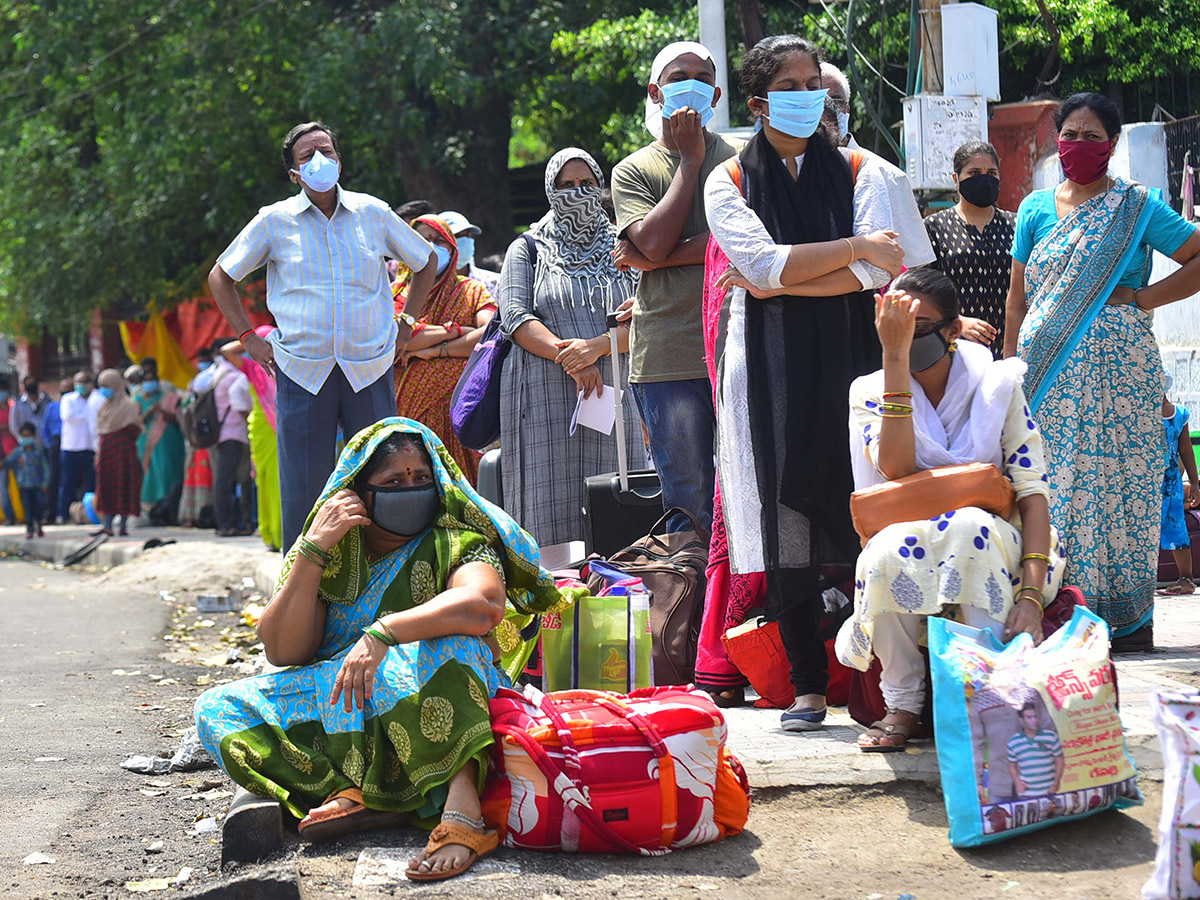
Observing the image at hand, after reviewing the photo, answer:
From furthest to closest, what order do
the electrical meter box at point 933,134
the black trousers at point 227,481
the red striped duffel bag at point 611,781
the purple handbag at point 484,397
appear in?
the black trousers at point 227,481 < the electrical meter box at point 933,134 < the purple handbag at point 484,397 < the red striped duffel bag at point 611,781

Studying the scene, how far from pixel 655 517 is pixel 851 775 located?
1.72 metres

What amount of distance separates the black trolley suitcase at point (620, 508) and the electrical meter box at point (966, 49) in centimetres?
416

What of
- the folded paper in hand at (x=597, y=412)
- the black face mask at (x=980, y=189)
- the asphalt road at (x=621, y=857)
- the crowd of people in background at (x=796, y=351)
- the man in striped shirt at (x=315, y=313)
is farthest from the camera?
the man in striped shirt at (x=315, y=313)

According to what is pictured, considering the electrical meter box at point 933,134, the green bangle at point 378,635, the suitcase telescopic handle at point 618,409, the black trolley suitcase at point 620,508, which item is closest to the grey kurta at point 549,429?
the suitcase telescopic handle at point 618,409

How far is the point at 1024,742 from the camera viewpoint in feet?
10.2

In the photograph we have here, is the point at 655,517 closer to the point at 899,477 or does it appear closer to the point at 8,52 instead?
the point at 899,477

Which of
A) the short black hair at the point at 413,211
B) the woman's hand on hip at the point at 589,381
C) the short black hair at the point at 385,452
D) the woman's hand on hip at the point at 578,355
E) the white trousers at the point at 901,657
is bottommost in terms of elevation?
the white trousers at the point at 901,657

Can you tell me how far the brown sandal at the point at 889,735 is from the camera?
3.74 m

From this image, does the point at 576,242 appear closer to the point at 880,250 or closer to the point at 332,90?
the point at 880,250

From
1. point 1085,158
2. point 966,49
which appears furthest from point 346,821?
point 966,49

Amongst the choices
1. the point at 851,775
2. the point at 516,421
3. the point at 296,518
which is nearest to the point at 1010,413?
the point at 851,775

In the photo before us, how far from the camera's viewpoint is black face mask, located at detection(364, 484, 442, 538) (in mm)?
3625

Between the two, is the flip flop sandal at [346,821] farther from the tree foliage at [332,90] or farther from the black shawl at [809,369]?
the tree foliage at [332,90]

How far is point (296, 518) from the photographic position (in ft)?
19.5
